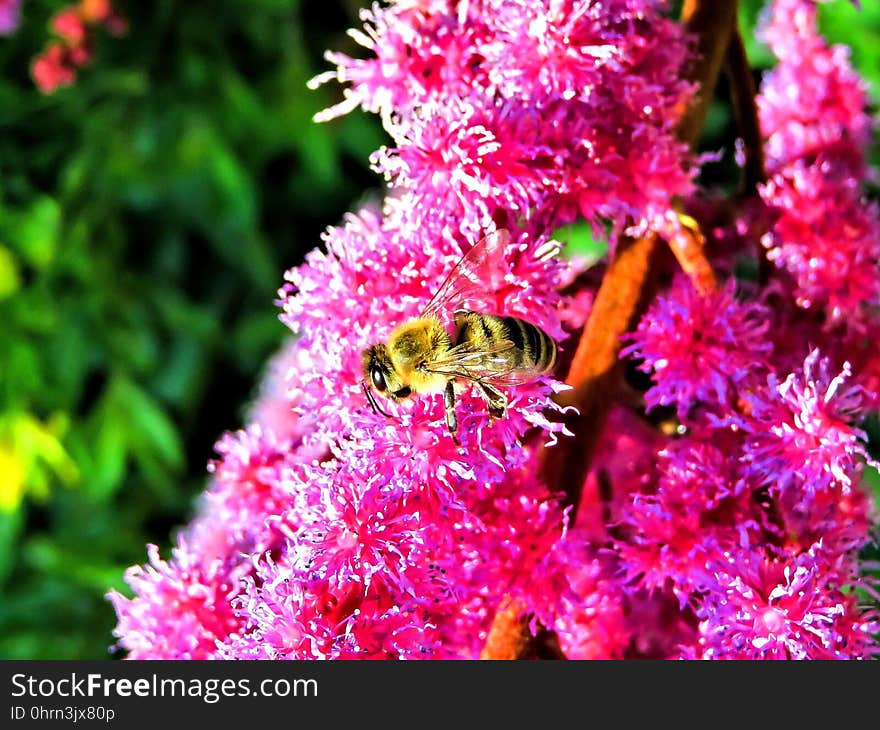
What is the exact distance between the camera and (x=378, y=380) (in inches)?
28.0

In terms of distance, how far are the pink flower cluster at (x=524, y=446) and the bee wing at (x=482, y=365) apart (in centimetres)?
2

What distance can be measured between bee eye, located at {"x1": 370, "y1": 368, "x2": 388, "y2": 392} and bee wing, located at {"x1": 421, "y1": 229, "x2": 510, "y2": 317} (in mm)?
62

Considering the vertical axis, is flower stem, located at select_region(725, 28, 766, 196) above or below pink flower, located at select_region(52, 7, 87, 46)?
below

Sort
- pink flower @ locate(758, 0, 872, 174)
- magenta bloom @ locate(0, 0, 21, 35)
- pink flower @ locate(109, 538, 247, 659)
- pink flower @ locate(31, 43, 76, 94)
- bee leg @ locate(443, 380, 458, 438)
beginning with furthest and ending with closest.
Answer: magenta bloom @ locate(0, 0, 21, 35), pink flower @ locate(31, 43, 76, 94), pink flower @ locate(758, 0, 872, 174), pink flower @ locate(109, 538, 247, 659), bee leg @ locate(443, 380, 458, 438)

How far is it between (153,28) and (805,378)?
1.79m

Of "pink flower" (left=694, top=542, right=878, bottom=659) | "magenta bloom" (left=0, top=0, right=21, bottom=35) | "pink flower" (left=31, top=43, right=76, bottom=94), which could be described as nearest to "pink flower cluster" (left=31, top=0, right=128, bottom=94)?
"pink flower" (left=31, top=43, right=76, bottom=94)

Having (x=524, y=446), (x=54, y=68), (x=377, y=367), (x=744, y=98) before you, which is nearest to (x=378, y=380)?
(x=377, y=367)

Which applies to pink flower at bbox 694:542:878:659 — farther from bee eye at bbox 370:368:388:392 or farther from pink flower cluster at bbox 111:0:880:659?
bee eye at bbox 370:368:388:392

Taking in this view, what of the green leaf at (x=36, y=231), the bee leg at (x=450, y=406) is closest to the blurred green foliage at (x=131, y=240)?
the green leaf at (x=36, y=231)

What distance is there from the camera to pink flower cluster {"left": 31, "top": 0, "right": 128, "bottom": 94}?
6.50ft

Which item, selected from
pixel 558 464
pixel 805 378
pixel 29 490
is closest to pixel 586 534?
pixel 558 464

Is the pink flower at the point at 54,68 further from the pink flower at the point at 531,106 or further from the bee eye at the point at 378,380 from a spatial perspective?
the bee eye at the point at 378,380

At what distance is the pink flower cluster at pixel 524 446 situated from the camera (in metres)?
0.68

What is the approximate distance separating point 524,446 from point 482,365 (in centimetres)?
9
